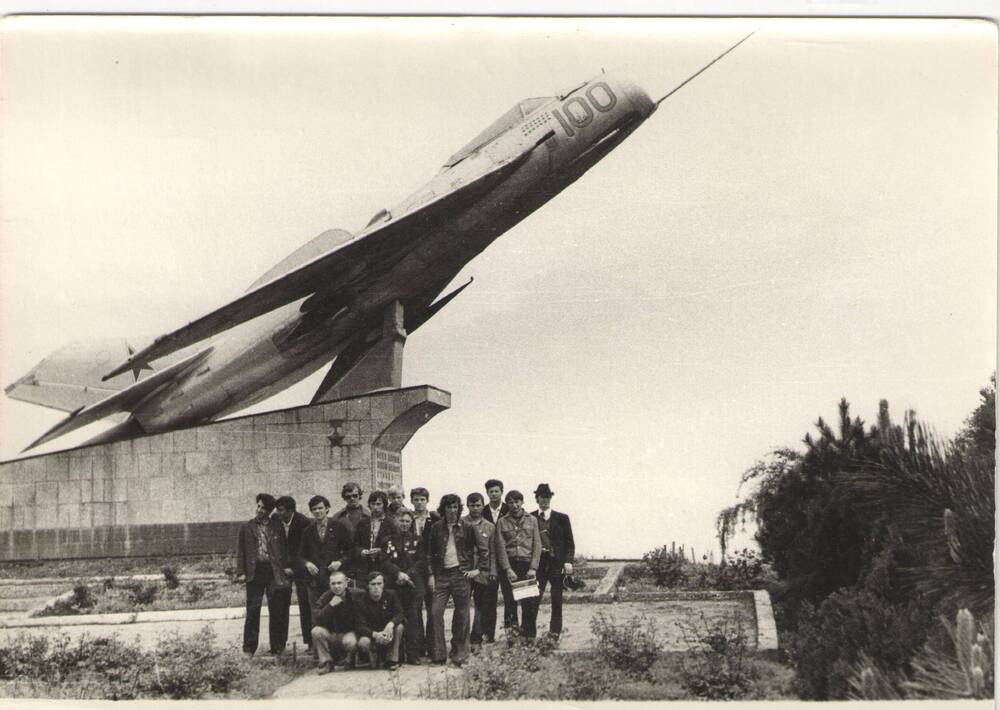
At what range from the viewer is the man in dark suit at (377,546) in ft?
20.9

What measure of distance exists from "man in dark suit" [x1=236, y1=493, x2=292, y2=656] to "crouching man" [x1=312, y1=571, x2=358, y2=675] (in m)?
0.31

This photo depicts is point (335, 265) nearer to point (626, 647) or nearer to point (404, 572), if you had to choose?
point (404, 572)

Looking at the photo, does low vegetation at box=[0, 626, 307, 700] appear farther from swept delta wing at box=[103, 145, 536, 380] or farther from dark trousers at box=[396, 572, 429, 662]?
swept delta wing at box=[103, 145, 536, 380]

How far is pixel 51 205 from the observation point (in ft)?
22.9

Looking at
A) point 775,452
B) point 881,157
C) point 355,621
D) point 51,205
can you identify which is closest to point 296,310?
point 51,205

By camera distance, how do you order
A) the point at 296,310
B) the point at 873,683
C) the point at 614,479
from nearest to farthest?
the point at 873,683
the point at 614,479
the point at 296,310

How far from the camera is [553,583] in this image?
647 centimetres

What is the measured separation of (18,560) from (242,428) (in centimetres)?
174

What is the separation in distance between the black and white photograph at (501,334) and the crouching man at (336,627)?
2cm

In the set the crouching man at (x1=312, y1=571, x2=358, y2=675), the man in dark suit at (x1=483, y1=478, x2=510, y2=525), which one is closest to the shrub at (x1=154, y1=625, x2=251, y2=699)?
the crouching man at (x1=312, y1=571, x2=358, y2=675)

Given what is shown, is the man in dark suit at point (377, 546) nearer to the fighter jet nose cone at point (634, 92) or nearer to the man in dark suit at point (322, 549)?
the man in dark suit at point (322, 549)

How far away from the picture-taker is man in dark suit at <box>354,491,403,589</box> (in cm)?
636

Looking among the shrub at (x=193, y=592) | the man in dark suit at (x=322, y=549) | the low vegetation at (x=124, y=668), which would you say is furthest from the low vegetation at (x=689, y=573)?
the shrub at (x=193, y=592)

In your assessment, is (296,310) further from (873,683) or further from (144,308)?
(873,683)
